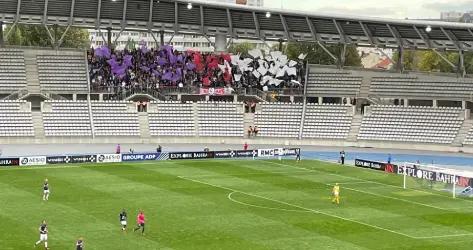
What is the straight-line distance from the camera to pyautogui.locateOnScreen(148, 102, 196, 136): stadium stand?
85250 mm

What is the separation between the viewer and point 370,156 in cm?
8081

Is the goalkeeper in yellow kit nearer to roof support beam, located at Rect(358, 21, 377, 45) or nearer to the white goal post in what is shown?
the white goal post

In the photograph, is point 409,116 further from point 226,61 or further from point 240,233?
point 240,233

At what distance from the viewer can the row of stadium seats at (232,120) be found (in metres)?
83.1

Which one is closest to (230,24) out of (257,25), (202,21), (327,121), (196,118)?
(257,25)

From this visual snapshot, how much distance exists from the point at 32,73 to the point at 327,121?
30697 millimetres

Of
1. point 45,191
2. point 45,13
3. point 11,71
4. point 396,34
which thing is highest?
point 45,13

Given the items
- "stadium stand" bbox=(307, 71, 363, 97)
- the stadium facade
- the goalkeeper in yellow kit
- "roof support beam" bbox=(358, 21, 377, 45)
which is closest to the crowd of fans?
the stadium facade

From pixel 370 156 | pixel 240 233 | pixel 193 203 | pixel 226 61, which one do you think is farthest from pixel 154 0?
pixel 240 233

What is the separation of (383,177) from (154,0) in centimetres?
3311

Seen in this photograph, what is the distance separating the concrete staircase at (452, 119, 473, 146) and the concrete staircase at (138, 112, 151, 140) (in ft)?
99.4

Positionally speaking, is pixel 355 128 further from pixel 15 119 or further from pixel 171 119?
pixel 15 119

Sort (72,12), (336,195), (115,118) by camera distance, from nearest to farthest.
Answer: (336,195) < (115,118) < (72,12)

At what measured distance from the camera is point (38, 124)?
3248 inches
